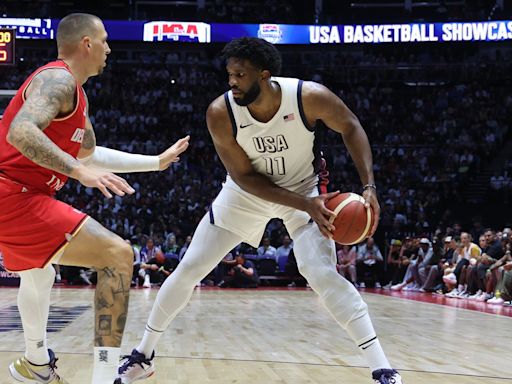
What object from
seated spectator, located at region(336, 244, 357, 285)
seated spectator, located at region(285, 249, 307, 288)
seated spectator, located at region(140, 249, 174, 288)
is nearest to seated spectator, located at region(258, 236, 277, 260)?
seated spectator, located at region(285, 249, 307, 288)

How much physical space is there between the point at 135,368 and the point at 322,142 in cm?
1766

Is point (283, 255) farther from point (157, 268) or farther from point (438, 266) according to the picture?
point (438, 266)

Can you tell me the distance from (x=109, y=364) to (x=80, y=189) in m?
16.7

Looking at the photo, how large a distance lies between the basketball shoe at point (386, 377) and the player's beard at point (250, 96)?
1.50 meters

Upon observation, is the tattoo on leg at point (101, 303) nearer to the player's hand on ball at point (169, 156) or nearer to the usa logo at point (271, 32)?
the player's hand on ball at point (169, 156)

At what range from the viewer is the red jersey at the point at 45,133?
10.8 feet

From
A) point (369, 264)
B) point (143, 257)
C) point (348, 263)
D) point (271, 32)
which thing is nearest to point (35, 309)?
point (143, 257)

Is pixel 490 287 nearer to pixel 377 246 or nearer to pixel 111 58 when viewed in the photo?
pixel 377 246

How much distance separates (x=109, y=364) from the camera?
10.4ft

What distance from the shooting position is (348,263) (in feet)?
50.4

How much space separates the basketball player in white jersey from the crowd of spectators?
10.8 metres

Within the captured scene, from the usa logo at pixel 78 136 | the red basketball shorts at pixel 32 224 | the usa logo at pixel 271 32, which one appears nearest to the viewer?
the red basketball shorts at pixel 32 224

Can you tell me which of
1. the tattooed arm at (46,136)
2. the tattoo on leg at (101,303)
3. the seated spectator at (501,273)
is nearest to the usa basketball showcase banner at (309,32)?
the seated spectator at (501,273)

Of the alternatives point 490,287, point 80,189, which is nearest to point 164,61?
point 80,189
